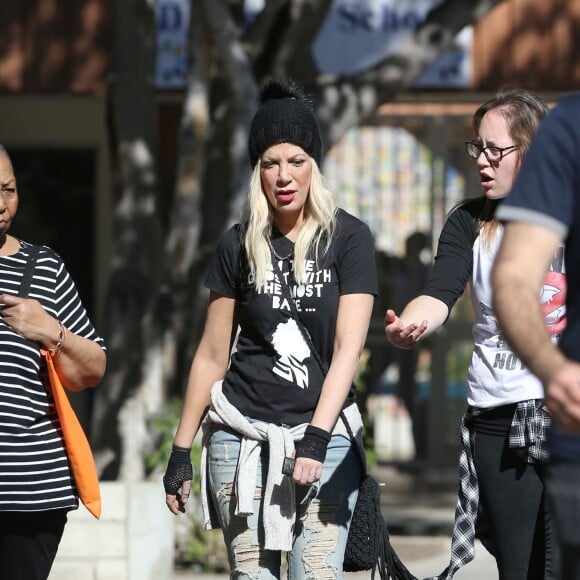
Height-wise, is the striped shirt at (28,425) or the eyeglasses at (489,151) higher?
the eyeglasses at (489,151)

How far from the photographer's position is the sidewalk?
302 inches

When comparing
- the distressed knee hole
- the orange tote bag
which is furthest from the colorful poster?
the distressed knee hole

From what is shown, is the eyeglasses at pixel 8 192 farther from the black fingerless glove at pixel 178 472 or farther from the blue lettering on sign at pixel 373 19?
the blue lettering on sign at pixel 373 19

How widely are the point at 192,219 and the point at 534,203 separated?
518cm

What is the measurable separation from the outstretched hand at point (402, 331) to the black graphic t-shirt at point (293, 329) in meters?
0.29

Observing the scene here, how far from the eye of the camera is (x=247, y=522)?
436cm

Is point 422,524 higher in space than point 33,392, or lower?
lower

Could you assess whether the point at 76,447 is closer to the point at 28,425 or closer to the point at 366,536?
the point at 28,425

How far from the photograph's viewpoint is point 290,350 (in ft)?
14.4

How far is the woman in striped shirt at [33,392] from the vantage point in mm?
4191

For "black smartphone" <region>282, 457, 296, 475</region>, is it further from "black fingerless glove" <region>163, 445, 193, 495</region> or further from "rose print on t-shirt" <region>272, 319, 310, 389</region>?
"black fingerless glove" <region>163, 445, 193, 495</region>

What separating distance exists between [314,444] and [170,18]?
6659 millimetres

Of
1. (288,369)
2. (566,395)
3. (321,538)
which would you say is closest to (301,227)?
(288,369)

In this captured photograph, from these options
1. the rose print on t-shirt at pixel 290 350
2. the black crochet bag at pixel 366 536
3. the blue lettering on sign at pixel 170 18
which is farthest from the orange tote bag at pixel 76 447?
the blue lettering on sign at pixel 170 18
